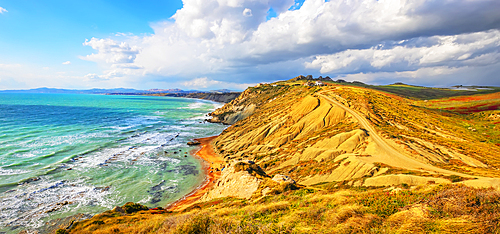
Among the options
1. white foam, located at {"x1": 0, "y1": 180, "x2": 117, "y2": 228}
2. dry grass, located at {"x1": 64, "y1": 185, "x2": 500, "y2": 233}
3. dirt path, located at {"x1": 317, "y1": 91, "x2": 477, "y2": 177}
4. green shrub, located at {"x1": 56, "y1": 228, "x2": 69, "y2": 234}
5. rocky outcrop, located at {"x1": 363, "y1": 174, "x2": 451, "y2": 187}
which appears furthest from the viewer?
white foam, located at {"x1": 0, "y1": 180, "x2": 117, "y2": 228}

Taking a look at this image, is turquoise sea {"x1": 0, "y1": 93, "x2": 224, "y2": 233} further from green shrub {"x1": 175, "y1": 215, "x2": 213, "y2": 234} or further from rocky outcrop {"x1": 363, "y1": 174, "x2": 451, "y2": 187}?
rocky outcrop {"x1": 363, "y1": 174, "x2": 451, "y2": 187}

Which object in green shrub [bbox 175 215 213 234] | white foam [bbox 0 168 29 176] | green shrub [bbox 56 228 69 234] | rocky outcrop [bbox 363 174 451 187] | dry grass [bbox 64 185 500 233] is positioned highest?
dry grass [bbox 64 185 500 233]

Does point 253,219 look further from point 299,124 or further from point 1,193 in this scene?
point 1,193

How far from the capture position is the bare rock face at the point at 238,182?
21062mm

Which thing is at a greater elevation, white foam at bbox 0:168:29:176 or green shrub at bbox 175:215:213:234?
green shrub at bbox 175:215:213:234

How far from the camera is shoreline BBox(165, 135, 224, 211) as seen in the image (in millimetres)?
27016

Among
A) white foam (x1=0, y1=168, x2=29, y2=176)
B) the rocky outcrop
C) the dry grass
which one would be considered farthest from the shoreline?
white foam (x1=0, y1=168, x2=29, y2=176)

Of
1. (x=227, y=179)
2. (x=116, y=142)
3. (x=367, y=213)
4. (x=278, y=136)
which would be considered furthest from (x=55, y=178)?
(x=367, y=213)

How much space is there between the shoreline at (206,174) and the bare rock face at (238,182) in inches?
148

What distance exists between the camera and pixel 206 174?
121ft

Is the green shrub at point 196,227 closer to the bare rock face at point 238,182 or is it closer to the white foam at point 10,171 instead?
the bare rock face at point 238,182

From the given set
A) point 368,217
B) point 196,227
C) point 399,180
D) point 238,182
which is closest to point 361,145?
point 399,180

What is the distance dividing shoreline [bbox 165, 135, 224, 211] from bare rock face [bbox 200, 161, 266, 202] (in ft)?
12.3

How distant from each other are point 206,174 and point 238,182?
1605 centimetres
